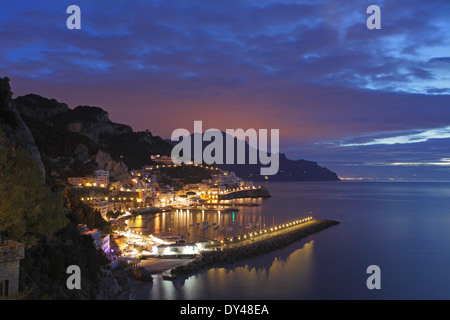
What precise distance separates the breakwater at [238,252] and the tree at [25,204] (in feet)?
24.9

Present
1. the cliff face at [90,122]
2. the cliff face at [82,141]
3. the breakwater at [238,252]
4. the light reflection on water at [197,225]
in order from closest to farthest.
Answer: the breakwater at [238,252] < the light reflection on water at [197,225] < the cliff face at [82,141] < the cliff face at [90,122]

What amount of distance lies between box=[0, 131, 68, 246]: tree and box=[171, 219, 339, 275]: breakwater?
757 cm

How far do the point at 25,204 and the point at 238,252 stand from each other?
1306 centimetres

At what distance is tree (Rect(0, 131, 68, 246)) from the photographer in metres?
8.46

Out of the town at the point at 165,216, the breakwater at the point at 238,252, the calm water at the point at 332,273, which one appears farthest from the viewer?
the town at the point at 165,216

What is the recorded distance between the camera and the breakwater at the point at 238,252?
17.5 meters

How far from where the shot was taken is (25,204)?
9.20m

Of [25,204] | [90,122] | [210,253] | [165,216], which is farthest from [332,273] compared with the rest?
[90,122]

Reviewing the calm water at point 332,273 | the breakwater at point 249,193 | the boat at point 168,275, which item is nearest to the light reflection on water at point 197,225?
the calm water at point 332,273

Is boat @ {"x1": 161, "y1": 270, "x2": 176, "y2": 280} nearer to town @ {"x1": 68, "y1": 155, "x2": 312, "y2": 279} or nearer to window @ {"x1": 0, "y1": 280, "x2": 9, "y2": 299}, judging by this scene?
town @ {"x1": 68, "y1": 155, "x2": 312, "y2": 279}

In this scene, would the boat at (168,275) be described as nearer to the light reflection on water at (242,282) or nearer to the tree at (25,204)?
the light reflection on water at (242,282)

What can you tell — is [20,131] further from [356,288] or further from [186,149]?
[186,149]
